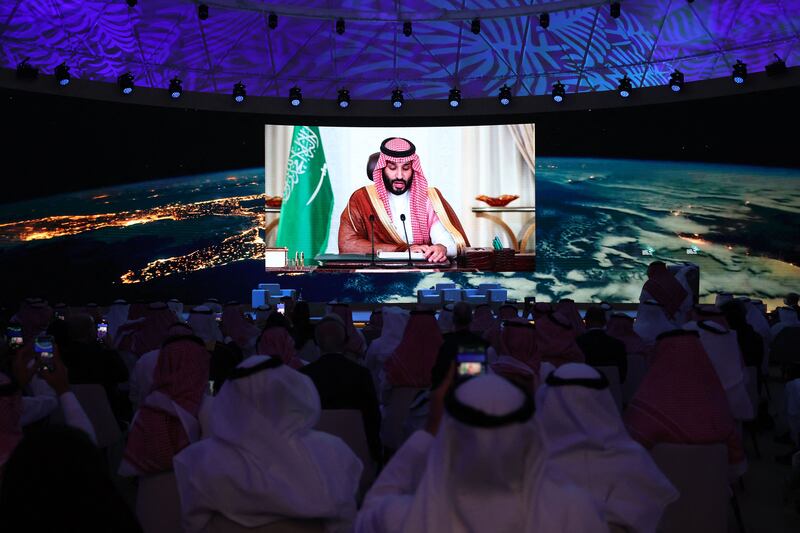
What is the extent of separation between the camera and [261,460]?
2553mm

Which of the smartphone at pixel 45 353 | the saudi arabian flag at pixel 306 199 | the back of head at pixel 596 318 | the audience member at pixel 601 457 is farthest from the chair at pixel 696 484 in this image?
the saudi arabian flag at pixel 306 199

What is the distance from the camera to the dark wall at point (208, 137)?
14.8 metres

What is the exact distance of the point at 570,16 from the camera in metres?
14.4

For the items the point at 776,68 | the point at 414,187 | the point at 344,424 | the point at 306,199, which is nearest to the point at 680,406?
the point at 344,424

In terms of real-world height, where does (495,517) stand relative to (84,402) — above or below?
above

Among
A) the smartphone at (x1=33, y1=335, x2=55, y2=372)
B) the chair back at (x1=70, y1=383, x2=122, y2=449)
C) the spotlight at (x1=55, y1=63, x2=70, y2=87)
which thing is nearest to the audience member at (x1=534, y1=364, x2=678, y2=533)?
the smartphone at (x1=33, y1=335, x2=55, y2=372)

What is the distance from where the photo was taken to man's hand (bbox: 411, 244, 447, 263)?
15.0 metres

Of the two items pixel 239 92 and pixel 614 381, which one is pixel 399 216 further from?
pixel 614 381

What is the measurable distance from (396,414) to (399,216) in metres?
9.95

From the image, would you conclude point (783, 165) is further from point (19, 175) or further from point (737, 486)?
point (19, 175)

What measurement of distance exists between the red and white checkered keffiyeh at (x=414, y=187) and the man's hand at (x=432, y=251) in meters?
0.12

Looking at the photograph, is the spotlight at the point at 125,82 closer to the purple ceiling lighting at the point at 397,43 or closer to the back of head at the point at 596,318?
the purple ceiling lighting at the point at 397,43

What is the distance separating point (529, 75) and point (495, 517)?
14515 millimetres

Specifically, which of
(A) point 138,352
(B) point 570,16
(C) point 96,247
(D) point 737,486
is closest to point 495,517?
(D) point 737,486
